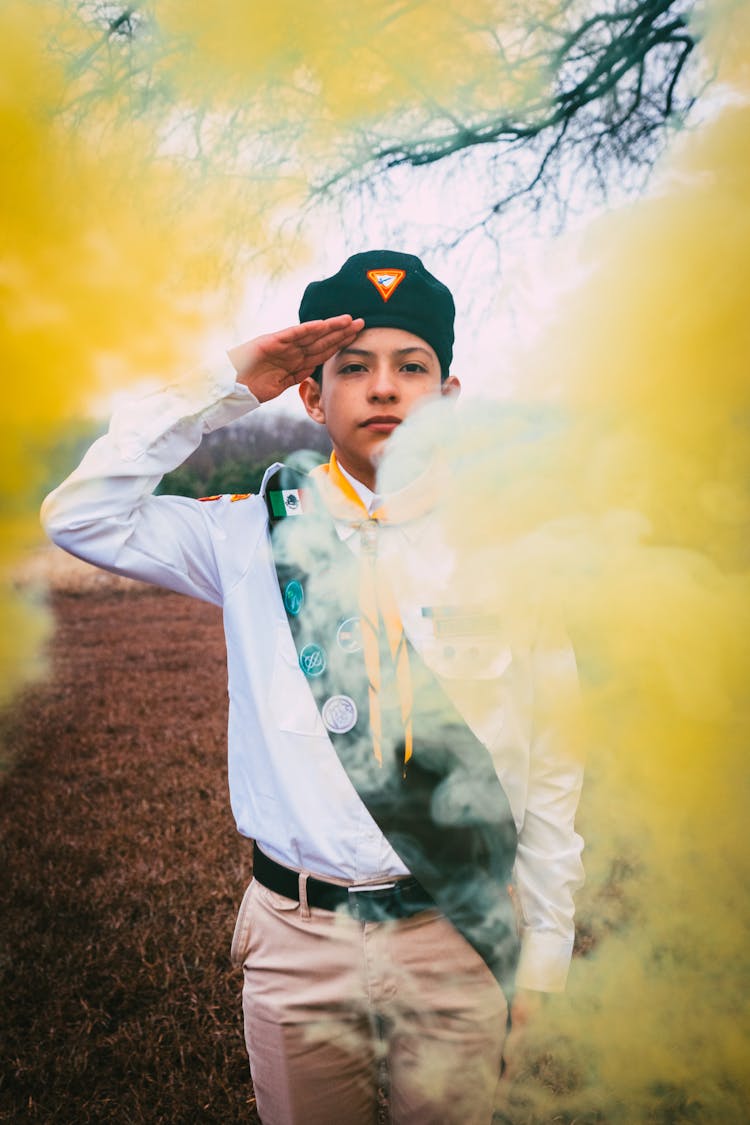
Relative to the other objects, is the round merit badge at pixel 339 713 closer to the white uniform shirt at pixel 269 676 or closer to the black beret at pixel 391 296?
the white uniform shirt at pixel 269 676

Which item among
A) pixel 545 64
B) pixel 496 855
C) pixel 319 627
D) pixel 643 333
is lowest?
pixel 496 855

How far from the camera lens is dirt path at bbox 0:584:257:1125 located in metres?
2.74

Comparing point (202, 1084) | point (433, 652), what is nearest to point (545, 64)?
point (433, 652)

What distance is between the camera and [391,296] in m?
1.64

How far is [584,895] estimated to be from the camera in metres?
1.96

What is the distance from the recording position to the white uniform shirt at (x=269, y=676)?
5.03 ft

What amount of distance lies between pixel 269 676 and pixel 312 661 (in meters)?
Answer: 0.11

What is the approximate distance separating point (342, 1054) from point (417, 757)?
0.66 metres

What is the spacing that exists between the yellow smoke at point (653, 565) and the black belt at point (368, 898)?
0.50 meters

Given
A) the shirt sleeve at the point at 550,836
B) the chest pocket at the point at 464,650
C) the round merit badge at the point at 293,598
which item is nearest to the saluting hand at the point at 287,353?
the round merit badge at the point at 293,598

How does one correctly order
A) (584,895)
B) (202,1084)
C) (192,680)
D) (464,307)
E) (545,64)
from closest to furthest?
(545,64), (464,307), (584,895), (202,1084), (192,680)

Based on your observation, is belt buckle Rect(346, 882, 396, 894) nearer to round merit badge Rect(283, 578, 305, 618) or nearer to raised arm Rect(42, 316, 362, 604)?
round merit badge Rect(283, 578, 305, 618)

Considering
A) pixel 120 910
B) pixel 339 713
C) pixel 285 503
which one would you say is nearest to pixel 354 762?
pixel 339 713

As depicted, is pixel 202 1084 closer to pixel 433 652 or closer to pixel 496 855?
pixel 496 855
